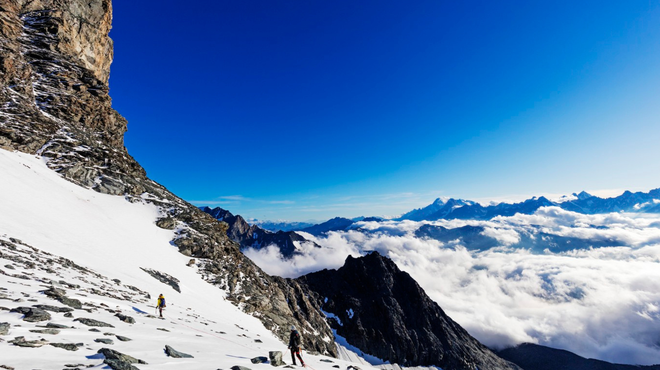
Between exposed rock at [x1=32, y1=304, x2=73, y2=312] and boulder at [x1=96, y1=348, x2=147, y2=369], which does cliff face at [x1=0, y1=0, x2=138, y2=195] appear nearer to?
exposed rock at [x1=32, y1=304, x2=73, y2=312]

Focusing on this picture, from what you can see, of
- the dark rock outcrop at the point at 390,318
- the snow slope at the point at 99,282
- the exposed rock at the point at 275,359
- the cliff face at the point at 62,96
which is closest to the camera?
the snow slope at the point at 99,282

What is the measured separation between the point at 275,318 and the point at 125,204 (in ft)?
107

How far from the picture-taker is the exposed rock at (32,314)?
32.9 feet

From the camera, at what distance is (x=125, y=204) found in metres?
44.5

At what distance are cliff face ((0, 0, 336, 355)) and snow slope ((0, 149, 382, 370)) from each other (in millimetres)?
3289

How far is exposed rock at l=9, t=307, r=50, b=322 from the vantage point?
1004 centimetres

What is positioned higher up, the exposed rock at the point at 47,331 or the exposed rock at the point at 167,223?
the exposed rock at the point at 167,223

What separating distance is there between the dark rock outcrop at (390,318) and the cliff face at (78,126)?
121 m

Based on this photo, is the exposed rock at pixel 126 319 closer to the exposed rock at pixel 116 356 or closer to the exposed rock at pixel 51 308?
the exposed rock at pixel 51 308

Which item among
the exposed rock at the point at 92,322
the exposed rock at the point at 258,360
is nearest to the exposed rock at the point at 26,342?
the exposed rock at the point at 92,322

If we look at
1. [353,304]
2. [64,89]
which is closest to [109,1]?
[64,89]

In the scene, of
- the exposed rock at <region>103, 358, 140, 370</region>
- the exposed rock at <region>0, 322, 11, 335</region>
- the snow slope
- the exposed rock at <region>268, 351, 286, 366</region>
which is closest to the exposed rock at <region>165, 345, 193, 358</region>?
the snow slope

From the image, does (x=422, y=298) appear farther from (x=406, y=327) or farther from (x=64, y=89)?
(x=64, y=89)

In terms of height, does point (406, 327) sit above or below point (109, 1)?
below
